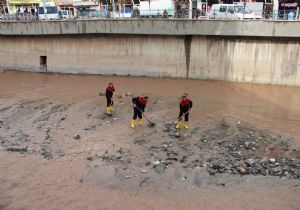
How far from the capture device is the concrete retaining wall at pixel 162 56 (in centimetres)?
2205

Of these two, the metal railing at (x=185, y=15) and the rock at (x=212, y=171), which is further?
the metal railing at (x=185, y=15)

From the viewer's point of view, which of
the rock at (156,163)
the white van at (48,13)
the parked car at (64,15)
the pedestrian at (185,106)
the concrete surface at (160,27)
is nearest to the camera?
the rock at (156,163)

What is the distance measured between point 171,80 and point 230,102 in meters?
6.19

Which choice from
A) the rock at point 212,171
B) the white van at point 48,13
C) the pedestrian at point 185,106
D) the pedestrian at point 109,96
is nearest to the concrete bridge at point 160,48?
the white van at point 48,13

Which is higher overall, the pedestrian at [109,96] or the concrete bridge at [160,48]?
the concrete bridge at [160,48]

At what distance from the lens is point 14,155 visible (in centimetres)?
1262

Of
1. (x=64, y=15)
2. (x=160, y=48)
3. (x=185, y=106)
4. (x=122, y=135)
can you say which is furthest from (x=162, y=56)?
(x=122, y=135)

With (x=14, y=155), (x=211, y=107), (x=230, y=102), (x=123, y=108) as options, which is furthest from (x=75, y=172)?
(x=230, y=102)

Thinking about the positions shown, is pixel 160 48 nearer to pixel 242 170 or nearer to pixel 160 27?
pixel 160 27

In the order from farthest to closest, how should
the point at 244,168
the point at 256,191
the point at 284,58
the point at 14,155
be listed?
the point at 284,58 → the point at 14,155 → the point at 244,168 → the point at 256,191

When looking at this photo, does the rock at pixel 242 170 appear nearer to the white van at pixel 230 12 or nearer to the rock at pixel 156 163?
the rock at pixel 156 163

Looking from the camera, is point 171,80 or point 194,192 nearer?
point 194,192

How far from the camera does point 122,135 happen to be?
1407 cm

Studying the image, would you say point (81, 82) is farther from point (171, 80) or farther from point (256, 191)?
point (256, 191)
